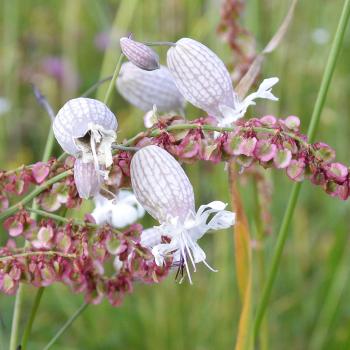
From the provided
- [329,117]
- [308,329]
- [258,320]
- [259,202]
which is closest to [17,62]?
[329,117]

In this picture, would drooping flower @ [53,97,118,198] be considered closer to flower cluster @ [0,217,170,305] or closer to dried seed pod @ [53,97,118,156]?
dried seed pod @ [53,97,118,156]

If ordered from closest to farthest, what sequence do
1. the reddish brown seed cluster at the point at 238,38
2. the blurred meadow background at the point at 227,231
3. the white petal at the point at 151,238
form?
the white petal at the point at 151,238 → the reddish brown seed cluster at the point at 238,38 → the blurred meadow background at the point at 227,231

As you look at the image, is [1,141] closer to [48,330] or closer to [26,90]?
[26,90]

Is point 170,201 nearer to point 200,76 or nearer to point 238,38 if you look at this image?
point 200,76

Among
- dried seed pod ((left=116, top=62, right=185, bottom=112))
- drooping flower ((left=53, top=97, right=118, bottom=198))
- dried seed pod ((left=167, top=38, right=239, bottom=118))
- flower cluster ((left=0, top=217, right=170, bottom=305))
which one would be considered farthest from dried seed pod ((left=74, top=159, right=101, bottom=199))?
dried seed pod ((left=116, top=62, right=185, bottom=112))

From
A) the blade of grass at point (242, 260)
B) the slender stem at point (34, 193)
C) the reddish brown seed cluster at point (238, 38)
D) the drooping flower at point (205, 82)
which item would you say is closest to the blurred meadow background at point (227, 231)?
the reddish brown seed cluster at point (238, 38)

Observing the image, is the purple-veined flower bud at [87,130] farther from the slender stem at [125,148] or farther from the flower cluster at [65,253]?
the flower cluster at [65,253]
